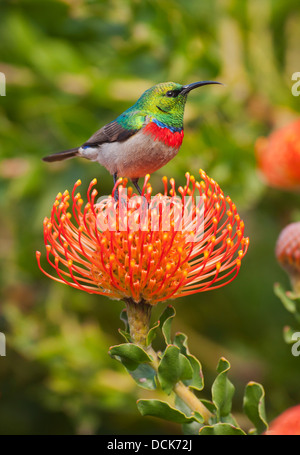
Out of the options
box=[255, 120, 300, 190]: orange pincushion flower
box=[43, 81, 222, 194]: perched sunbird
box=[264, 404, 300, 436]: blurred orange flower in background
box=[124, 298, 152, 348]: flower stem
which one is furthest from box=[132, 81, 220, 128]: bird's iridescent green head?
box=[255, 120, 300, 190]: orange pincushion flower

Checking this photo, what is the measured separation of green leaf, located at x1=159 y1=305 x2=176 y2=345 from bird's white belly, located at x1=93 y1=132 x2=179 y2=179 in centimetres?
30

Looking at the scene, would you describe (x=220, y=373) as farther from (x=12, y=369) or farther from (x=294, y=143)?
(x=12, y=369)

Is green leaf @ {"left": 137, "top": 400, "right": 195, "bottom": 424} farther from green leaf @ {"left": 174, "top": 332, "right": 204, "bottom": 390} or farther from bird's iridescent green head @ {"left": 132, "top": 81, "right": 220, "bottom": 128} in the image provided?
bird's iridescent green head @ {"left": 132, "top": 81, "right": 220, "bottom": 128}

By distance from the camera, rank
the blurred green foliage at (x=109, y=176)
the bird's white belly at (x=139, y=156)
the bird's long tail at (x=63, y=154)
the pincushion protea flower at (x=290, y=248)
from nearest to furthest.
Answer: the bird's white belly at (x=139, y=156) → the bird's long tail at (x=63, y=154) → the pincushion protea flower at (x=290, y=248) → the blurred green foliage at (x=109, y=176)

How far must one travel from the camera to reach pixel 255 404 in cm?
118

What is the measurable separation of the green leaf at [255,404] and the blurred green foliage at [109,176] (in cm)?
110

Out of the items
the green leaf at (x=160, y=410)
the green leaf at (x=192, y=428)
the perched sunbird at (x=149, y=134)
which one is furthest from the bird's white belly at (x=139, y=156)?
the green leaf at (x=192, y=428)

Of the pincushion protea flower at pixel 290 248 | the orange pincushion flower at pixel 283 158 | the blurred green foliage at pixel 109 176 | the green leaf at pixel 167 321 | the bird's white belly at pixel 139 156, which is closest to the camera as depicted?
the bird's white belly at pixel 139 156

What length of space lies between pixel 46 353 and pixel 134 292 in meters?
1.55

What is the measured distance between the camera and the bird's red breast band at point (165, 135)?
889 millimetres

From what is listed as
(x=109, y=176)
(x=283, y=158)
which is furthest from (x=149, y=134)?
(x=109, y=176)

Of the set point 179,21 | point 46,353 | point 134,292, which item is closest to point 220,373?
point 134,292

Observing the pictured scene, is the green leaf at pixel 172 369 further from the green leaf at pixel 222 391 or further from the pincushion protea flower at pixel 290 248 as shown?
the pincushion protea flower at pixel 290 248

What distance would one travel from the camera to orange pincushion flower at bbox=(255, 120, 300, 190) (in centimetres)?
204
